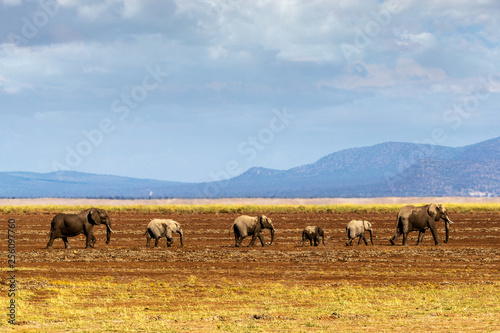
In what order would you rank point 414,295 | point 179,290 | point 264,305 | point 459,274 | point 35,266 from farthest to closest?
point 35,266
point 459,274
point 179,290
point 414,295
point 264,305

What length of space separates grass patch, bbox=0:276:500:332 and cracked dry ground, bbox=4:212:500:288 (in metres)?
1.77

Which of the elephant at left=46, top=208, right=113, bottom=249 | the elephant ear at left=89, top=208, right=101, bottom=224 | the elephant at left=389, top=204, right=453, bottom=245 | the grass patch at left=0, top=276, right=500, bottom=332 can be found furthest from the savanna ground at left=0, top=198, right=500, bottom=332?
the elephant ear at left=89, top=208, right=101, bottom=224

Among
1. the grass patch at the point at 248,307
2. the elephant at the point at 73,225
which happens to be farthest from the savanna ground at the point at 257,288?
the elephant at the point at 73,225

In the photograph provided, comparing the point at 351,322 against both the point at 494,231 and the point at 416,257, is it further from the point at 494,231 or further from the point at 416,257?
the point at 494,231

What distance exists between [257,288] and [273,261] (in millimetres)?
8428

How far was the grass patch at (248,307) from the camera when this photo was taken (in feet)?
53.0

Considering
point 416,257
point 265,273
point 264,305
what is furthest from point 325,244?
point 264,305

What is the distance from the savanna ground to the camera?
654 inches

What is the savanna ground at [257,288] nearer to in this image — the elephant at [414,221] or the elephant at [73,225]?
the elephant at [73,225]

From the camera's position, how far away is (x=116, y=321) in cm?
1680

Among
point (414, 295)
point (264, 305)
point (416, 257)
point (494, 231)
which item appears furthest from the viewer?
point (494, 231)

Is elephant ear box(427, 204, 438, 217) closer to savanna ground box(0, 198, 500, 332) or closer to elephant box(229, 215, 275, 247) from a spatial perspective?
savanna ground box(0, 198, 500, 332)

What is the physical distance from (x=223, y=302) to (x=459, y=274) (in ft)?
33.8

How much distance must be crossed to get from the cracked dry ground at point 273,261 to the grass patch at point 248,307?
1.77 metres
